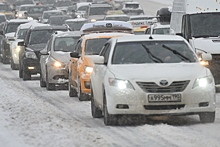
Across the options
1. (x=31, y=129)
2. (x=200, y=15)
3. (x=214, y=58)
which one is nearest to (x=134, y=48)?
(x=31, y=129)

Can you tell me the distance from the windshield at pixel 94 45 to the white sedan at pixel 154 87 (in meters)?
4.28

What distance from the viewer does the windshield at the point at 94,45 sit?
15539mm

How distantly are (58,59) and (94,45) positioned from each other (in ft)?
8.30

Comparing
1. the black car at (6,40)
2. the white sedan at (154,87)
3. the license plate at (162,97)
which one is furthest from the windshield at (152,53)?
the black car at (6,40)

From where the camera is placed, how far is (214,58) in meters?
16.3

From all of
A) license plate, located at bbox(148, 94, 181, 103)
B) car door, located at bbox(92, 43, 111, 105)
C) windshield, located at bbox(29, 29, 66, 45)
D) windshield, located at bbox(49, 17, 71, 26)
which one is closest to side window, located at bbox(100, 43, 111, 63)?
car door, located at bbox(92, 43, 111, 105)

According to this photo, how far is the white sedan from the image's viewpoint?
10211 millimetres

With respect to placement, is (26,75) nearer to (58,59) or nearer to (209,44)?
(58,59)

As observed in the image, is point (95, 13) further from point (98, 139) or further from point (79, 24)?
point (98, 139)

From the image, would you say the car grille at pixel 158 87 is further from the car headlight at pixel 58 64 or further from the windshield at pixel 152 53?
the car headlight at pixel 58 64

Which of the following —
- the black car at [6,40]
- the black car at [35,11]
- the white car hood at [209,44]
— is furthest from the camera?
the black car at [35,11]

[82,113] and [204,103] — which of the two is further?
[82,113]

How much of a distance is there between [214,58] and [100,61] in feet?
18.5

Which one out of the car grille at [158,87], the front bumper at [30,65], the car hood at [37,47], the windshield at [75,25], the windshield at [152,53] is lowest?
the windshield at [75,25]
